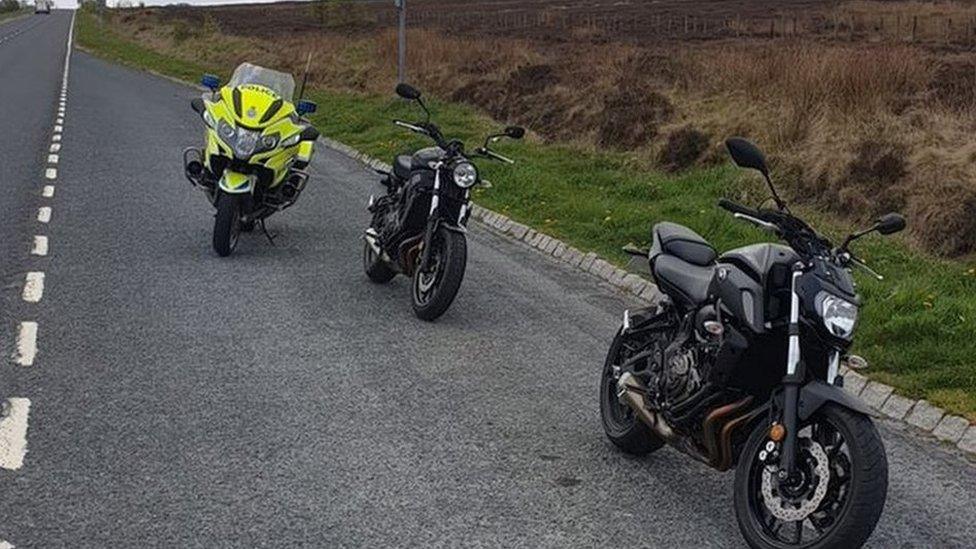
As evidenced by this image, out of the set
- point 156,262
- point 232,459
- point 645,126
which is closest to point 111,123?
point 645,126

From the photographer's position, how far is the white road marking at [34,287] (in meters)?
8.23

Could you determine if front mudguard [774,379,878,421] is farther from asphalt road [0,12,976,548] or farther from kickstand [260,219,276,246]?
kickstand [260,219,276,246]

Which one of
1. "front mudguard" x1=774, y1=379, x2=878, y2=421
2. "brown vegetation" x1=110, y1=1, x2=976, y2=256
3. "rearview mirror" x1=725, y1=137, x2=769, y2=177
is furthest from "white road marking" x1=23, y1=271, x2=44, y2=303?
"brown vegetation" x1=110, y1=1, x2=976, y2=256

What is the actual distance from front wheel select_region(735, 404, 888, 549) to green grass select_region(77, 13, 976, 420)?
2.33 meters

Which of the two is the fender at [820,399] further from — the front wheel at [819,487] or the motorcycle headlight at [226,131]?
the motorcycle headlight at [226,131]

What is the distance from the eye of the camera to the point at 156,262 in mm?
9609

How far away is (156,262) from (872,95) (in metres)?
9.77

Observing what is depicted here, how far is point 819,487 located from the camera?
4.21 metres

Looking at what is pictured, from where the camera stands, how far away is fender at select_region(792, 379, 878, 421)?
4.21m

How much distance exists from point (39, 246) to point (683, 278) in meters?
6.88

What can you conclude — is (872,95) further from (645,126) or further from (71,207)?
(71,207)

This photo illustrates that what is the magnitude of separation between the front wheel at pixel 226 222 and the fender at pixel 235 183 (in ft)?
0.17

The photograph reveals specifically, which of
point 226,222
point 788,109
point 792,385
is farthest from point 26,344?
point 788,109

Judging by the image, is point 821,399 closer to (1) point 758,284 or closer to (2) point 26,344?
(1) point 758,284
